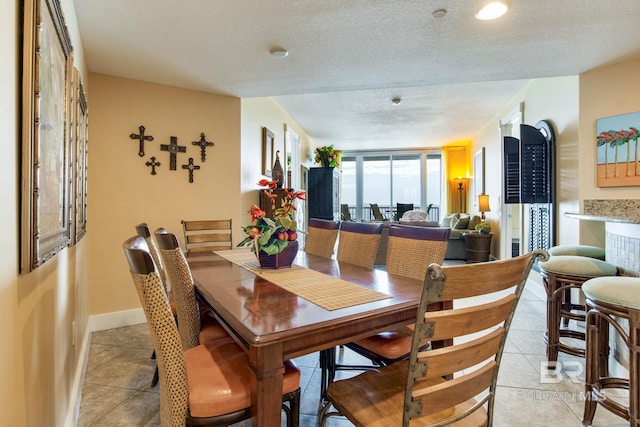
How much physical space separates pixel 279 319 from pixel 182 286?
63 cm

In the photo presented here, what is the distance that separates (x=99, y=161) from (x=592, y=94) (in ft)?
14.7

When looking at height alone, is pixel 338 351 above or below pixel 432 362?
below

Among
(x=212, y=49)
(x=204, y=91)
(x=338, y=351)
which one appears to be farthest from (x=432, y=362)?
(x=204, y=91)

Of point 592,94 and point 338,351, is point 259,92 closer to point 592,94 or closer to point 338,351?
point 338,351

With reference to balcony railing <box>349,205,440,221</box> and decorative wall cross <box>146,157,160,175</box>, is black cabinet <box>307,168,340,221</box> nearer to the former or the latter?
balcony railing <box>349,205,440,221</box>

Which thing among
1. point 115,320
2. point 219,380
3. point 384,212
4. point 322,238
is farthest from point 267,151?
point 384,212

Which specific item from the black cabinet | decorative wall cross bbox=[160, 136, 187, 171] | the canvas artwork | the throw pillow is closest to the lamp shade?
the throw pillow

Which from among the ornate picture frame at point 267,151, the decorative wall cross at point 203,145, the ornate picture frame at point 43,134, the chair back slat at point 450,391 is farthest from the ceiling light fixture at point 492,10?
the ornate picture frame at point 267,151

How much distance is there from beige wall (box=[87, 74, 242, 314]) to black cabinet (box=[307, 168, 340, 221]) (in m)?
3.52

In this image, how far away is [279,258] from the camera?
194 cm

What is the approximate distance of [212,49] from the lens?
2.54 metres

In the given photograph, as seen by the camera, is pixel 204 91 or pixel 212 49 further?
pixel 204 91

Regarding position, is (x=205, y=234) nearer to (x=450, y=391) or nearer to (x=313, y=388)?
(x=313, y=388)

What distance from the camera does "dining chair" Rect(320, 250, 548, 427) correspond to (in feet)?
2.83
